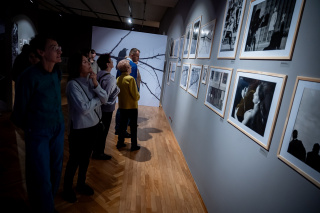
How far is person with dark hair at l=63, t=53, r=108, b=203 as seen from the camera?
1.83m

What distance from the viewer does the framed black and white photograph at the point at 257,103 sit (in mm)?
1308

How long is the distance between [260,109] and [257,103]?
0.06m

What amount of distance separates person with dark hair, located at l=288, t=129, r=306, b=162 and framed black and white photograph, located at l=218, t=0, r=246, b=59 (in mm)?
1072

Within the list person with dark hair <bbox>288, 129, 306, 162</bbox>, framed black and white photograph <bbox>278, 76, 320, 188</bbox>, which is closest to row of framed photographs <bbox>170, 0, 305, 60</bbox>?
framed black and white photograph <bbox>278, 76, 320, 188</bbox>

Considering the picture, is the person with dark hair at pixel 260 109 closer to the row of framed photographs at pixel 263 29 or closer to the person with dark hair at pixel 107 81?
the row of framed photographs at pixel 263 29

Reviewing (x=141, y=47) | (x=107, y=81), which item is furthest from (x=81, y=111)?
(x=141, y=47)

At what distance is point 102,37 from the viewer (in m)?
6.34

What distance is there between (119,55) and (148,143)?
3779 millimetres

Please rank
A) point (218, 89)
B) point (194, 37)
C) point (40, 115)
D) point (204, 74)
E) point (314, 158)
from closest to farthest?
1. point (314, 158)
2. point (40, 115)
3. point (218, 89)
4. point (204, 74)
5. point (194, 37)

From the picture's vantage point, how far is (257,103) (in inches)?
58.1

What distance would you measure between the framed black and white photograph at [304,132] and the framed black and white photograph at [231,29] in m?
0.95

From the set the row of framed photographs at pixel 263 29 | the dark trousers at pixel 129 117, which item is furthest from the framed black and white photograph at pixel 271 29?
the dark trousers at pixel 129 117

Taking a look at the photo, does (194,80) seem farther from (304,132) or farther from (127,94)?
(304,132)

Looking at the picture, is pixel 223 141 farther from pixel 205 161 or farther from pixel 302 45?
pixel 302 45
